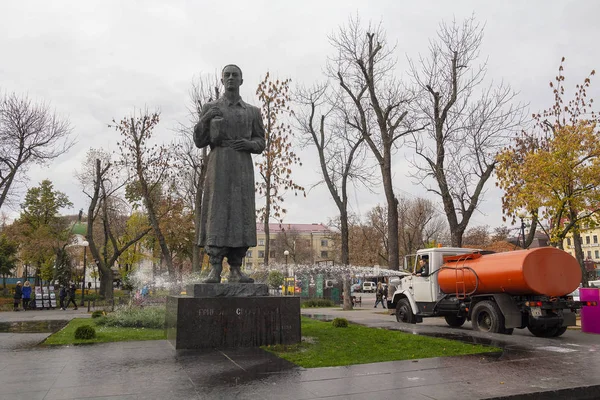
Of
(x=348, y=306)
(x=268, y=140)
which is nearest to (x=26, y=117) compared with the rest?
(x=268, y=140)

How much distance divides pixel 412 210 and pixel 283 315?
48.9 meters

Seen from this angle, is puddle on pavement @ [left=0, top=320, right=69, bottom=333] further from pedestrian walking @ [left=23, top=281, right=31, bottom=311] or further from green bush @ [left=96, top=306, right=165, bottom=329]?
pedestrian walking @ [left=23, top=281, right=31, bottom=311]

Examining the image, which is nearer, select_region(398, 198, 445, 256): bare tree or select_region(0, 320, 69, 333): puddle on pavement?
select_region(0, 320, 69, 333): puddle on pavement

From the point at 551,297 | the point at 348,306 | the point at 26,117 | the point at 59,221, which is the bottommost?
the point at 348,306

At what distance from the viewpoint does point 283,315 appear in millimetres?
8000

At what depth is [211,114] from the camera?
8.39m

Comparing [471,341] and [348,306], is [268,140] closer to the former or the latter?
[348,306]

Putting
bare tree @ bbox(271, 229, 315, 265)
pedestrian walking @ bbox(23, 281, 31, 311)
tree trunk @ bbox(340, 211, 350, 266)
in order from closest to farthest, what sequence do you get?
tree trunk @ bbox(340, 211, 350, 266) → pedestrian walking @ bbox(23, 281, 31, 311) → bare tree @ bbox(271, 229, 315, 265)

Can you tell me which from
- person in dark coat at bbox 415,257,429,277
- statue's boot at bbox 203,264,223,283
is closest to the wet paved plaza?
statue's boot at bbox 203,264,223,283

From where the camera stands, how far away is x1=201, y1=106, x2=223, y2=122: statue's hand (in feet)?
27.6

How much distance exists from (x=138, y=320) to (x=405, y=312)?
27.9 feet

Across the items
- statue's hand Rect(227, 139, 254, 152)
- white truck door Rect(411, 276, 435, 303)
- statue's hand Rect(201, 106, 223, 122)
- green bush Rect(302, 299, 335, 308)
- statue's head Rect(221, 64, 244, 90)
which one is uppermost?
statue's head Rect(221, 64, 244, 90)

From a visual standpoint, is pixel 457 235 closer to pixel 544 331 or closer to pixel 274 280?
pixel 544 331

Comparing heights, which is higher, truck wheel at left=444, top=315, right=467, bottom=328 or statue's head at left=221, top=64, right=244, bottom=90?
statue's head at left=221, top=64, right=244, bottom=90
